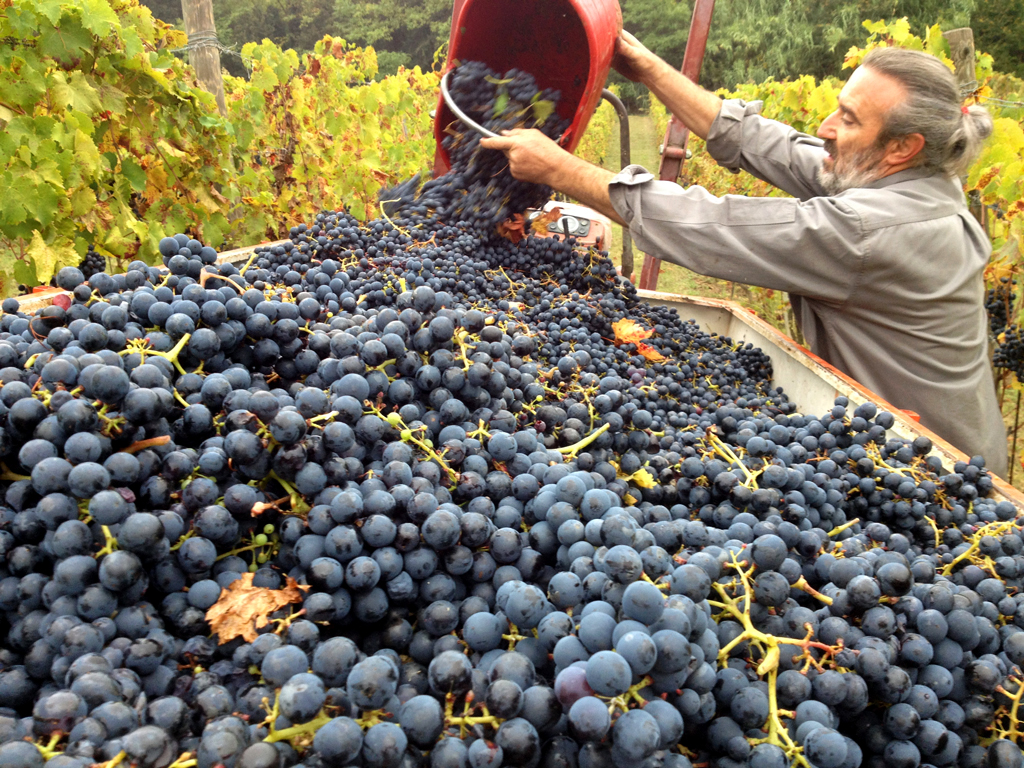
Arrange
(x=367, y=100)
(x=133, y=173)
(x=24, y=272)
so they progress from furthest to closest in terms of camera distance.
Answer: (x=367, y=100) → (x=133, y=173) → (x=24, y=272)

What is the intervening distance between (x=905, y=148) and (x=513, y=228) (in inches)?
62.6

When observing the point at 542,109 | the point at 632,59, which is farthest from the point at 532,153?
the point at 632,59

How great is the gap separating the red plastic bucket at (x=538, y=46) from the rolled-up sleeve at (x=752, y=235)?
0.68m

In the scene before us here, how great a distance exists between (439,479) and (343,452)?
16cm

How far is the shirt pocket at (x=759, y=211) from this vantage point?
2.16m

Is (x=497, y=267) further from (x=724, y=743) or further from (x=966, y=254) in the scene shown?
(x=724, y=743)

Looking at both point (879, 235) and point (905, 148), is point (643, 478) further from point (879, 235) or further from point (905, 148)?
point (905, 148)

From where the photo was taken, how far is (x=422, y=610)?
813 mm

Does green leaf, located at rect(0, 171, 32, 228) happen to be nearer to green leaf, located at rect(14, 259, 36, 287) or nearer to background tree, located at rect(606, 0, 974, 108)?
green leaf, located at rect(14, 259, 36, 287)

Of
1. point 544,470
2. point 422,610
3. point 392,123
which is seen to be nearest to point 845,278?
point 544,470

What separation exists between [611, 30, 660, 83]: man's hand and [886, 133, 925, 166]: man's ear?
132cm

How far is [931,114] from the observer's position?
7.25 feet

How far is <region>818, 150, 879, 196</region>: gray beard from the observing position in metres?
2.36

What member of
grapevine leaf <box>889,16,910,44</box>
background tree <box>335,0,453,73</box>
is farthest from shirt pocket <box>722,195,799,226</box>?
background tree <box>335,0,453,73</box>
